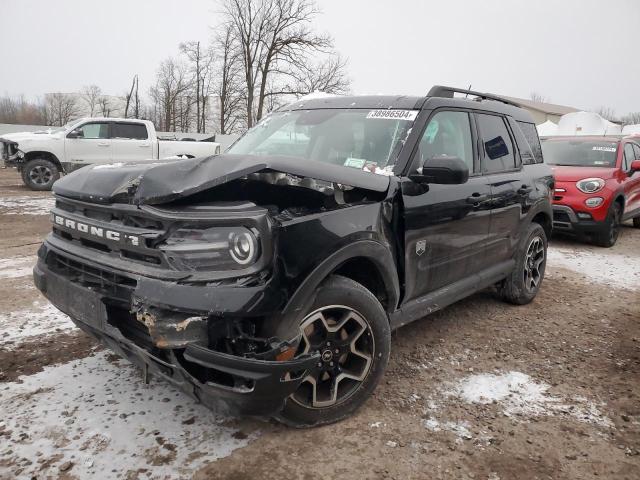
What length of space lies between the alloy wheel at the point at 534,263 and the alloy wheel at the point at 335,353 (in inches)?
106

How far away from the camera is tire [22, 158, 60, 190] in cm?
1261

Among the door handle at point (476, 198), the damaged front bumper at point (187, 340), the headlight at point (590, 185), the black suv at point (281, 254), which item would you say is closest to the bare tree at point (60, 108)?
the headlight at point (590, 185)

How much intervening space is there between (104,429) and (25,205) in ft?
31.4

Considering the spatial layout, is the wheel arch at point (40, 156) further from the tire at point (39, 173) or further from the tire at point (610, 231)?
the tire at point (610, 231)

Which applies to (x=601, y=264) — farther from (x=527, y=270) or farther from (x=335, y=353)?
(x=335, y=353)

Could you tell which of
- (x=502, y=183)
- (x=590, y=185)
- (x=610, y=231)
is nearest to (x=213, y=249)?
(x=502, y=183)

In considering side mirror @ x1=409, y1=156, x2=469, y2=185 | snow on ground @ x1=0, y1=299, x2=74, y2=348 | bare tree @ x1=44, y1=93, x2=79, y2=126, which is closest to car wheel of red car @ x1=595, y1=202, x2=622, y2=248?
side mirror @ x1=409, y1=156, x2=469, y2=185

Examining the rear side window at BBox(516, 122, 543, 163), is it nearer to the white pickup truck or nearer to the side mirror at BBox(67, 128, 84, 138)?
the white pickup truck

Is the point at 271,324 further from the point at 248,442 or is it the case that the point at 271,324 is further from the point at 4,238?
the point at 4,238

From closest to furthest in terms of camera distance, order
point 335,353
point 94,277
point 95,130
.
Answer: point 94,277
point 335,353
point 95,130

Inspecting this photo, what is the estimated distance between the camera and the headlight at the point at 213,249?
6.93 feet

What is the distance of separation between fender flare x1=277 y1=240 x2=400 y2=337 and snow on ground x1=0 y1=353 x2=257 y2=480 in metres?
0.81

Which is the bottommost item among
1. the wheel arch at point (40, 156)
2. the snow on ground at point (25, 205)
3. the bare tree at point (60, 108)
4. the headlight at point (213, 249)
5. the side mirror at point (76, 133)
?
the snow on ground at point (25, 205)

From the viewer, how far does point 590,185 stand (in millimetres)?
8039
